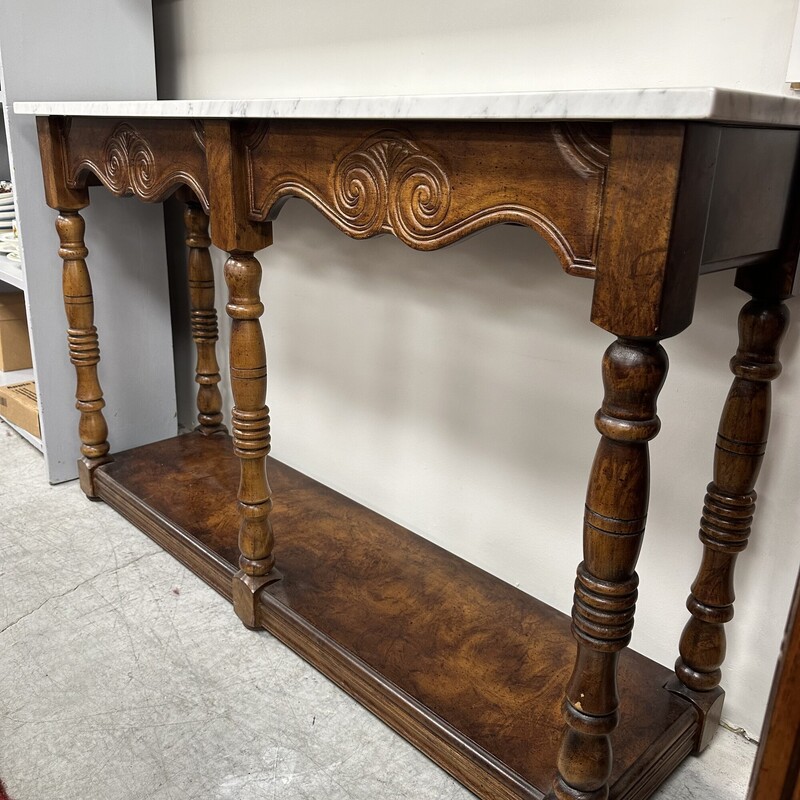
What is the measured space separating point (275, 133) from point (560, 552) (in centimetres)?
109

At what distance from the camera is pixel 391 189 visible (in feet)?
3.98

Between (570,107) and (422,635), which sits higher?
(570,107)

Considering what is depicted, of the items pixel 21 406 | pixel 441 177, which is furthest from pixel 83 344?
pixel 441 177

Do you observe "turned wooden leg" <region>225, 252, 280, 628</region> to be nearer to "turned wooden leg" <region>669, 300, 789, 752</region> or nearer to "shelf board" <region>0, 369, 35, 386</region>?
"turned wooden leg" <region>669, 300, 789, 752</region>

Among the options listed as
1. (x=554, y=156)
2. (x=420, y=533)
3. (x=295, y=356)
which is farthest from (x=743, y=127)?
(x=295, y=356)

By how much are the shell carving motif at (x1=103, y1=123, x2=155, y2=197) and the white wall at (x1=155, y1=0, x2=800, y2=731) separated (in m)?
0.53

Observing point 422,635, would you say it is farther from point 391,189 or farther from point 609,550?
point 391,189

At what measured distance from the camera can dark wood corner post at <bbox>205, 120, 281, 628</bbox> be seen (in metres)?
1.49

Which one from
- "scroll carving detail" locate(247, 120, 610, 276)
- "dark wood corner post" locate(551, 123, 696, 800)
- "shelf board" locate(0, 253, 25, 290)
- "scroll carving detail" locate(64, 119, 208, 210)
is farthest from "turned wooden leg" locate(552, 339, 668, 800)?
"shelf board" locate(0, 253, 25, 290)

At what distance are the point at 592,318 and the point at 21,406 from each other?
7.31 feet

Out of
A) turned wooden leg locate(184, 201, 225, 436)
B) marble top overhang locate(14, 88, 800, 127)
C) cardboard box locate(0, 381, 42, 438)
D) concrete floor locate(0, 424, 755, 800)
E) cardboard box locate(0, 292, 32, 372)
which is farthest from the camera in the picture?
cardboard box locate(0, 292, 32, 372)

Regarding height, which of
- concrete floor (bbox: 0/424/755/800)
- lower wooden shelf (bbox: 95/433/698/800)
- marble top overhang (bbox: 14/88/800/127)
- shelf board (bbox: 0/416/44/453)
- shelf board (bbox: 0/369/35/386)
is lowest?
concrete floor (bbox: 0/424/755/800)

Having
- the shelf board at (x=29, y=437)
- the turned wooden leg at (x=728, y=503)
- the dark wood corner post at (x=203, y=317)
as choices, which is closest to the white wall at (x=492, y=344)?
the turned wooden leg at (x=728, y=503)

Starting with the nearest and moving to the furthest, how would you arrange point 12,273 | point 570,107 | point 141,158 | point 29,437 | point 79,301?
point 570,107
point 141,158
point 79,301
point 12,273
point 29,437
